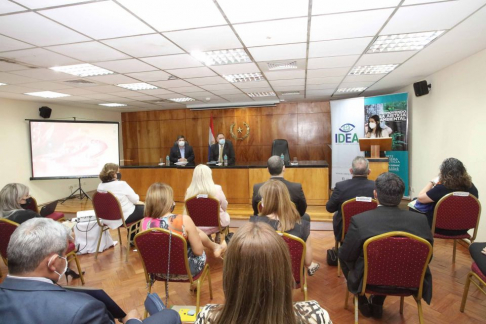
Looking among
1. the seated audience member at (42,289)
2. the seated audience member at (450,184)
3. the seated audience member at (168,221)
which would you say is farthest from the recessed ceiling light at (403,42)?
the seated audience member at (42,289)

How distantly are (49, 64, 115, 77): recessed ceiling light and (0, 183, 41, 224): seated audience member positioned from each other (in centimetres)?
191

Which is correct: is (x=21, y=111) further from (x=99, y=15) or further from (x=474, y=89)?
(x=474, y=89)

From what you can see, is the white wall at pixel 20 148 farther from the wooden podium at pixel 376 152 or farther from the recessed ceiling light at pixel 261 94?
the wooden podium at pixel 376 152

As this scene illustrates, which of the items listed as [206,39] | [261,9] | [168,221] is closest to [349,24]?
[261,9]

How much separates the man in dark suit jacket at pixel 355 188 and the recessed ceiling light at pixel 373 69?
89.1 inches

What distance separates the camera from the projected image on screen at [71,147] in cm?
659

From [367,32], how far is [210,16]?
1699 millimetres

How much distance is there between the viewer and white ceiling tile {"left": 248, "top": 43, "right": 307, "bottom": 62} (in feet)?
10.6

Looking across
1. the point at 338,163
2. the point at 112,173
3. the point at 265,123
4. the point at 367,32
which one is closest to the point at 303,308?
the point at 367,32

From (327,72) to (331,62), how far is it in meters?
0.65

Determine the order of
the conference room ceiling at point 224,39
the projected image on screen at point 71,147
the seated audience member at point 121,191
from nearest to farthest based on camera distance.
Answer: the conference room ceiling at point 224,39 < the seated audience member at point 121,191 < the projected image on screen at point 71,147

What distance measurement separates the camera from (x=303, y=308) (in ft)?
3.14

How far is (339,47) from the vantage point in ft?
10.8

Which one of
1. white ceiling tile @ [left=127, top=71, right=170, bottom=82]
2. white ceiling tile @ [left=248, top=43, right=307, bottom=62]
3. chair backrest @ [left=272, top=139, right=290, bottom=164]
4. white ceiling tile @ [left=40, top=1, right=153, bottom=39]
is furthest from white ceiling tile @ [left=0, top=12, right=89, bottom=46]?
chair backrest @ [left=272, top=139, right=290, bottom=164]
